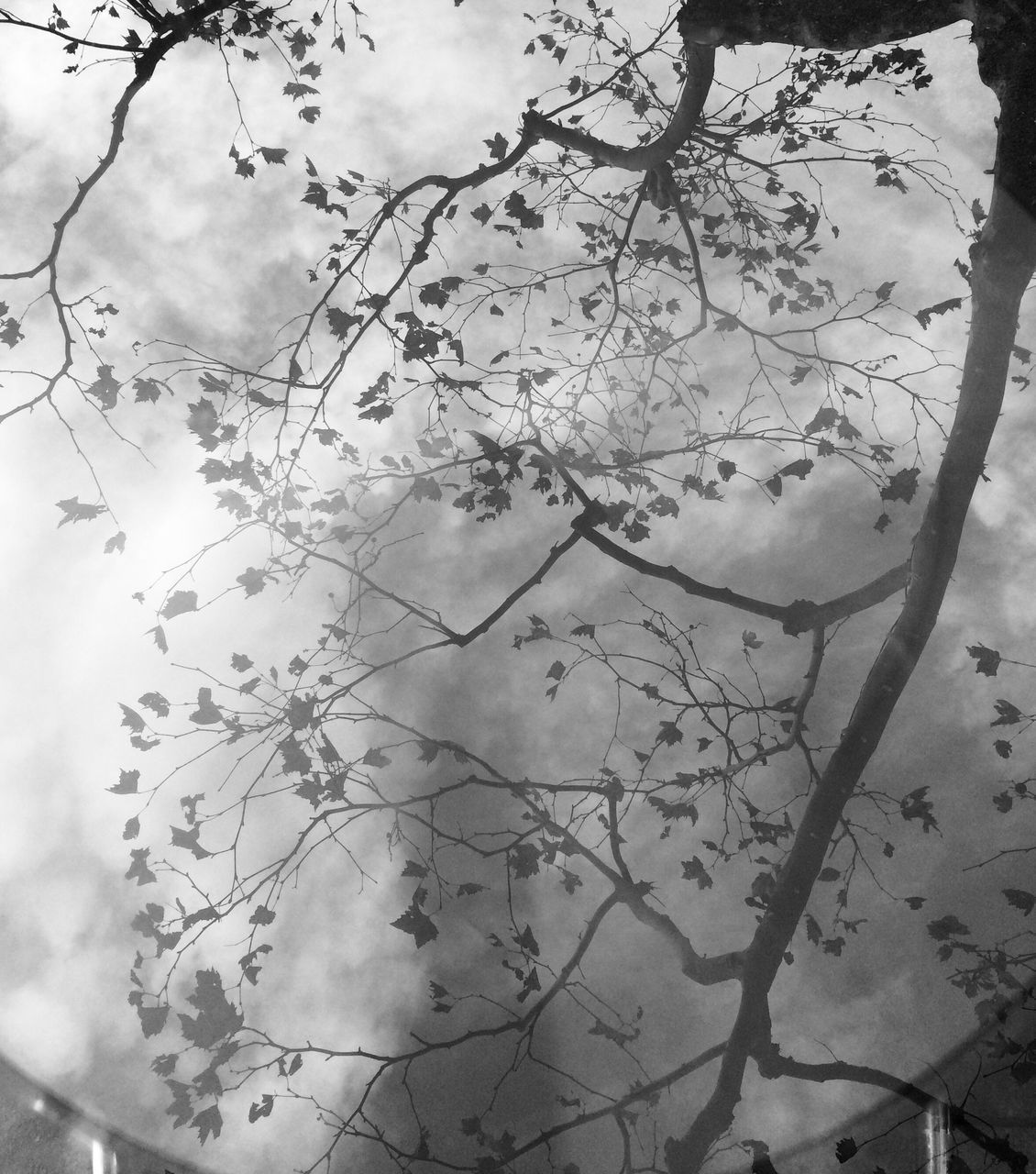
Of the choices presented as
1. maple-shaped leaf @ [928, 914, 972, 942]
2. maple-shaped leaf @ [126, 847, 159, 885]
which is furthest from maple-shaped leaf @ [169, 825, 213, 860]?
maple-shaped leaf @ [928, 914, 972, 942]

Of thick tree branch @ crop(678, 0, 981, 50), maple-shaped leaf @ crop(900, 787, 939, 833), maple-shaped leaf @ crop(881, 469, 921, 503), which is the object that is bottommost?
maple-shaped leaf @ crop(900, 787, 939, 833)

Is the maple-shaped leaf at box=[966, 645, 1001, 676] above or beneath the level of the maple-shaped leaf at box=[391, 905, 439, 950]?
above

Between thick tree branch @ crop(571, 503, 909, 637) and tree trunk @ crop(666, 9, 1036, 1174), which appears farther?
thick tree branch @ crop(571, 503, 909, 637)

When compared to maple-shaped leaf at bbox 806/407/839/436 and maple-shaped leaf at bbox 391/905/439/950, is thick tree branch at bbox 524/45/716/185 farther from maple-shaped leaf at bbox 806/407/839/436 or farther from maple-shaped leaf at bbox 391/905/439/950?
maple-shaped leaf at bbox 391/905/439/950

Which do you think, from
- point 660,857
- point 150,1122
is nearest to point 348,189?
point 660,857

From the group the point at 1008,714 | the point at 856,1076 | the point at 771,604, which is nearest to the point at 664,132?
the point at 771,604

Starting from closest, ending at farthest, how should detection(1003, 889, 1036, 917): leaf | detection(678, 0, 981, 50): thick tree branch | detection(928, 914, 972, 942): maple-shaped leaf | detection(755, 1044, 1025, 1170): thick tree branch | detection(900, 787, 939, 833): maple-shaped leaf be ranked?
detection(678, 0, 981, 50): thick tree branch < detection(755, 1044, 1025, 1170): thick tree branch < detection(1003, 889, 1036, 917): leaf < detection(928, 914, 972, 942): maple-shaped leaf < detection(900, 787, 939, 833): maple-shaped leaf

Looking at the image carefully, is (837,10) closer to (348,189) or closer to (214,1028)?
(348,189)

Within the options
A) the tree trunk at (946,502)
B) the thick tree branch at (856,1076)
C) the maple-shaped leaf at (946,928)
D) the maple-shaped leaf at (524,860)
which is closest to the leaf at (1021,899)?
the maple-shaped leaf at (946,928)

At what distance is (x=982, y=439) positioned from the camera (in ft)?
14.3

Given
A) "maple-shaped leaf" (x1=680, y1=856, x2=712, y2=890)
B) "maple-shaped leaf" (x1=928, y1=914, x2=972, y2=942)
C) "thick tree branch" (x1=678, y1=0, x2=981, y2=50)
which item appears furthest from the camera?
"maple-shaped leaf" (x1=680, y1=856, x2=712, y2=890)

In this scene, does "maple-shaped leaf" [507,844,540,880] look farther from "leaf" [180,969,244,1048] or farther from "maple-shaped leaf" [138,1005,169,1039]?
"maple-shaped leaf" [138,1005,169,1039]

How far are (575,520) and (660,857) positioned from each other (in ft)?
38.0

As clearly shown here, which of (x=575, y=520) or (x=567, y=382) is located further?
(x=567, y=382)
